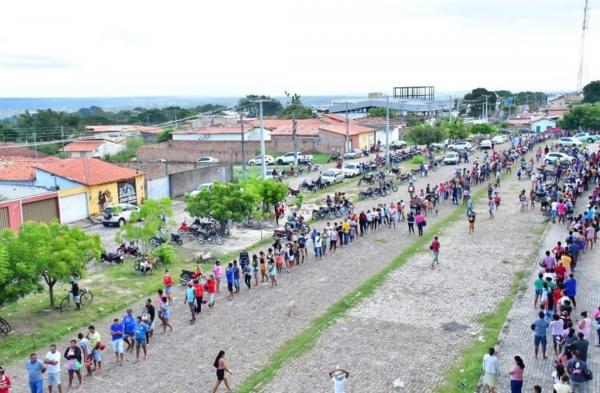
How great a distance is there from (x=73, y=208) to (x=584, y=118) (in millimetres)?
64064

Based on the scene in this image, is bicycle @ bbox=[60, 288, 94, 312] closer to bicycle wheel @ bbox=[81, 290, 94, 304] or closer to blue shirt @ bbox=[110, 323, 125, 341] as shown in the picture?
bicycle wheel @ bbox=[81, 290, 94, 304]

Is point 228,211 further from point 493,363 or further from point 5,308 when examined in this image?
point 493,363


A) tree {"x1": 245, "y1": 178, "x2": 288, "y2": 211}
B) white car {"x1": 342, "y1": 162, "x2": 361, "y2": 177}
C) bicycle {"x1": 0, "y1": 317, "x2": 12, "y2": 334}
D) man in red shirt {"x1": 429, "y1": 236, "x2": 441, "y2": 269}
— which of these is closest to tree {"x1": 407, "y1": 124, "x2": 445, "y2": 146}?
white car {"x1": 342, "y1": 162, "x2": 361, "y2": 177}

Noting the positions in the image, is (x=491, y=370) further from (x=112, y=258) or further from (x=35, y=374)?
(x=112, y=258)

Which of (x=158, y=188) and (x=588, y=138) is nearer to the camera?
(x=158, y=188)

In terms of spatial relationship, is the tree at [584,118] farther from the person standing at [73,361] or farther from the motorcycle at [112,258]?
the person standing at [73,361]

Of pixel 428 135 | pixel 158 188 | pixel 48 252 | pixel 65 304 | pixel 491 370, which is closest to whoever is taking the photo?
pixel 491 370

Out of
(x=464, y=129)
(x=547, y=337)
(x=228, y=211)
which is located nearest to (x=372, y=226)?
(x=228, y=211)

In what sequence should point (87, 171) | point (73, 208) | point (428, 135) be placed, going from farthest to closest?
1. point (428, 135)
2. point (87, 171)
3. point (73, 208)

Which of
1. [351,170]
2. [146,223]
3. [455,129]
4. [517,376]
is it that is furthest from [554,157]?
[517,376]

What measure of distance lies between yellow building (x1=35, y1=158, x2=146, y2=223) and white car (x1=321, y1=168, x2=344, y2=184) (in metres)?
13.0

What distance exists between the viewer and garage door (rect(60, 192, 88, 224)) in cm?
3234

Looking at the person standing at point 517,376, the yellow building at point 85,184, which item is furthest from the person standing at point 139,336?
the yellow building at point 85,184

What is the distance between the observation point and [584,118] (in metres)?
76.6
